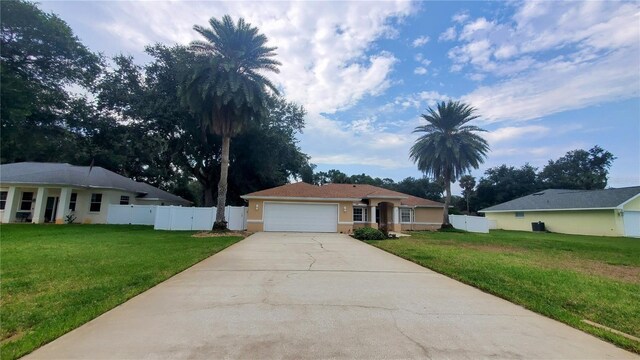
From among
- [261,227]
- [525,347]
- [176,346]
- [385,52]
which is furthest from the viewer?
[261,227]

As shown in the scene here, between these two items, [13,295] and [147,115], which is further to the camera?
[147,115]

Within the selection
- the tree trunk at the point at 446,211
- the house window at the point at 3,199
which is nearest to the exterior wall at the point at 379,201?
the tree trunk at the point at 446,211

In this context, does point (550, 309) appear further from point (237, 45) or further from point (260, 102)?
point (237, 45)

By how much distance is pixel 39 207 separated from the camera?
2109 cm

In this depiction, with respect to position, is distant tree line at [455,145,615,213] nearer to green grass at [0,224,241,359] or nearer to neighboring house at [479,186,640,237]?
neighboring house at [479,186,640,237]

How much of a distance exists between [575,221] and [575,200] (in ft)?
6.80

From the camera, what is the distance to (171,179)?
3341 centimetres

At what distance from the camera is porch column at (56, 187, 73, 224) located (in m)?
21.2

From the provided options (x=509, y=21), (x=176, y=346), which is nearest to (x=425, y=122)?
(x=509, y=21)

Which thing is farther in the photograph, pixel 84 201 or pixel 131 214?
pixel 131 214

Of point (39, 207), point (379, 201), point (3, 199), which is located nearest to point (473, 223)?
point (379, 201)

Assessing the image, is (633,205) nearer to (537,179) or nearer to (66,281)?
(537,179)

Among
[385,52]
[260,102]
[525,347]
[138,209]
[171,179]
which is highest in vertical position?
[385,52]

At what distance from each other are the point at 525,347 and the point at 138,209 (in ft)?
83.2
